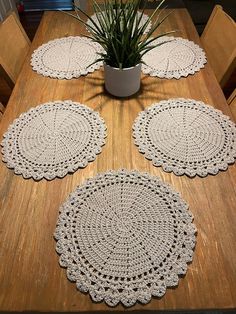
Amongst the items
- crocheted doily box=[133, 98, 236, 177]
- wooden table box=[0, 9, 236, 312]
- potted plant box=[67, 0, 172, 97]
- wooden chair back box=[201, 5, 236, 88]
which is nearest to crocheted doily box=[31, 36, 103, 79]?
wooden table box=[0, 9, 236, 312]

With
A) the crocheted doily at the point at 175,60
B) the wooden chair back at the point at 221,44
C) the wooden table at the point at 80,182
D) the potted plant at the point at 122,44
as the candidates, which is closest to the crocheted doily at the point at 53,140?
the wooden table at the point at 80,182

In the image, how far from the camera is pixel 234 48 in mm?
1233

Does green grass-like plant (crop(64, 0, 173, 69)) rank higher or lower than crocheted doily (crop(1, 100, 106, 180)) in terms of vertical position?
higher

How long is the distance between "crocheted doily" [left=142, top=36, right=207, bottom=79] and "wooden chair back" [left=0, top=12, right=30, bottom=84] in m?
0.57

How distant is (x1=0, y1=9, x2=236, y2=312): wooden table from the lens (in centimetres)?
57

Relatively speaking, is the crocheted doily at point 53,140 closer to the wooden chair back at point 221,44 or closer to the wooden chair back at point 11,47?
the wooden chair back at point 11,47

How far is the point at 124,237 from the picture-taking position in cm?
65

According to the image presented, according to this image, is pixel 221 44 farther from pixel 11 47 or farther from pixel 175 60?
pixel 11 47

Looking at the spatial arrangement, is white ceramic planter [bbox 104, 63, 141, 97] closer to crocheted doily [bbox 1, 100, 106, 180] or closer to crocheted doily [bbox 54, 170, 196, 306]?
crocheted doily [bbox 1, 100, 106, 180]

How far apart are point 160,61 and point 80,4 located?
198 centimetres

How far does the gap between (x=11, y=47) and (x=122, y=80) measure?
657 millimetres

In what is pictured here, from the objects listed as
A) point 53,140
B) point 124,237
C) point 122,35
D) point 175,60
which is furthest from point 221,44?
point 124,237

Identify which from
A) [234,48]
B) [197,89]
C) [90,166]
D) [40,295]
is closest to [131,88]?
[197,89]

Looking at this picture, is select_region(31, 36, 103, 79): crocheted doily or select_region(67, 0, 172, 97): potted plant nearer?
select_region(67, 0, 172, 97): potted plant
